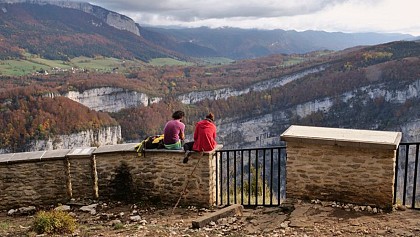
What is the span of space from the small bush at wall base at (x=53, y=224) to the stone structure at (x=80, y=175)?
2.49 m

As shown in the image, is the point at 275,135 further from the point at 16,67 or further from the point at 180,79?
the point at 16,67

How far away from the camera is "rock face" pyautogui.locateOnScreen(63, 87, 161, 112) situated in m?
115

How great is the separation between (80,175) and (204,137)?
10.8ft

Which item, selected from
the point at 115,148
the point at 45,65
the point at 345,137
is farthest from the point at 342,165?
the point at 45,65

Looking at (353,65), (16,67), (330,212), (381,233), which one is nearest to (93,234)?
(330,212)

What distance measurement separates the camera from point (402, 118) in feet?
277

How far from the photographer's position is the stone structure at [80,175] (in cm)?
980

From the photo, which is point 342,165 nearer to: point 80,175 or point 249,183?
point 249,183

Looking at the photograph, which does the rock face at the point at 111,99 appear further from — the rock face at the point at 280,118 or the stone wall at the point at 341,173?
the stone wall at the point at 341,173

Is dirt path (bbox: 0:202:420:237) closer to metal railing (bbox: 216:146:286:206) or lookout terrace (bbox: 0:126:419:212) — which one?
lookout terrace (bbox: 0:126:419:212)

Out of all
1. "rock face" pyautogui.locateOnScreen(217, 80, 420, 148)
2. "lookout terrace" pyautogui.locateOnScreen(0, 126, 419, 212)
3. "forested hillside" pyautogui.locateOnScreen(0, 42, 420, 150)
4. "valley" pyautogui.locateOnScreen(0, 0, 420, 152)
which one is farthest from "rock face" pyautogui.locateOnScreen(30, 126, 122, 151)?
"lookout terrace" pyautogui.locateOnScreen(0, 126, 419, 212)

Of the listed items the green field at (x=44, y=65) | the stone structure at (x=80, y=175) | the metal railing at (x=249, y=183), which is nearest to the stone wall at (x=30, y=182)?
the stone structure at (x=80, y=175)

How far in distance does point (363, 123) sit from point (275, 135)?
26.9m

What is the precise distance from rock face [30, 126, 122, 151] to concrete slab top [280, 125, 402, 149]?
3095 inches
